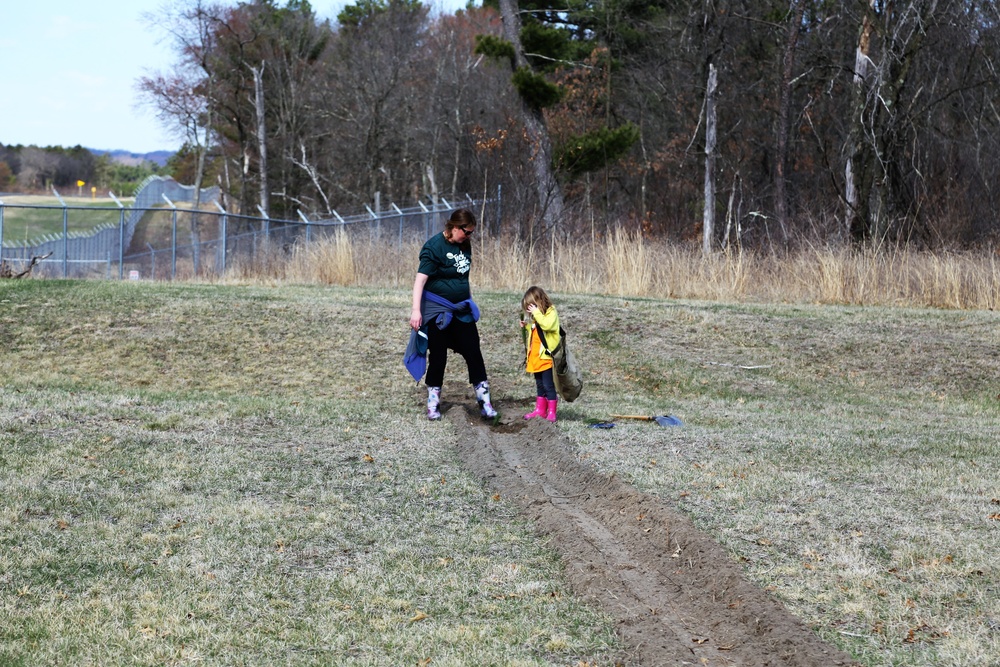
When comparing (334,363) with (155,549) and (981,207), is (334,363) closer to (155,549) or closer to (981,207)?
(155,549)

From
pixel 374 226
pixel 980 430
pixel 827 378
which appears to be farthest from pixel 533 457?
pixel 374 226

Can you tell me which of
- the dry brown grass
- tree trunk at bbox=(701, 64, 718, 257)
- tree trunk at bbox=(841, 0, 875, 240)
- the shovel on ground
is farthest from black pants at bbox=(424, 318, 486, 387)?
tree trunk at bbox=(701, 64, 718, 257)

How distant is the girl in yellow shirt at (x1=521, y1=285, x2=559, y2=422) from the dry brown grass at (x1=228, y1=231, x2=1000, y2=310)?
8.95 metres

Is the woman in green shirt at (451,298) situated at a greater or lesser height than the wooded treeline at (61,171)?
lesser

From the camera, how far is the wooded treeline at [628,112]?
84.8 feet

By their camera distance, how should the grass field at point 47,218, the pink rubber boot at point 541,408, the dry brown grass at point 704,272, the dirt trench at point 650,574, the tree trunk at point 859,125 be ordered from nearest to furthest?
the dirt trench at point 650,574
the pink rubber boot at point 541,408
the dry brown grass at point 704,272
the tree trunk at point 859,125
the grass field at point 47,218

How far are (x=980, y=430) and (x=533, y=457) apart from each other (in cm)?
457

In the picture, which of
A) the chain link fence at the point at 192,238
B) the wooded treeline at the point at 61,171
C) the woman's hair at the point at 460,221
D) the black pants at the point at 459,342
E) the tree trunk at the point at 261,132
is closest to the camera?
the woman's hair at the point at 460,221

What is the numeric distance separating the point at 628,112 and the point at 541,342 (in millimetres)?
34933

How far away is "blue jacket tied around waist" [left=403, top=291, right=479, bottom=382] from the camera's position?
32.4 feet

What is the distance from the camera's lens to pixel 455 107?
133ft

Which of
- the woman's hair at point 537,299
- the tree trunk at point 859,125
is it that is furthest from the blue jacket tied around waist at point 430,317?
the tree trunk at point 859,125

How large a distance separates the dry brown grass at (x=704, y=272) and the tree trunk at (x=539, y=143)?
4.83 meters

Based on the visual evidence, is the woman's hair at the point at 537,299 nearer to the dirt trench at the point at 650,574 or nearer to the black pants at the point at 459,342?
the black pants at the point at 459,342
